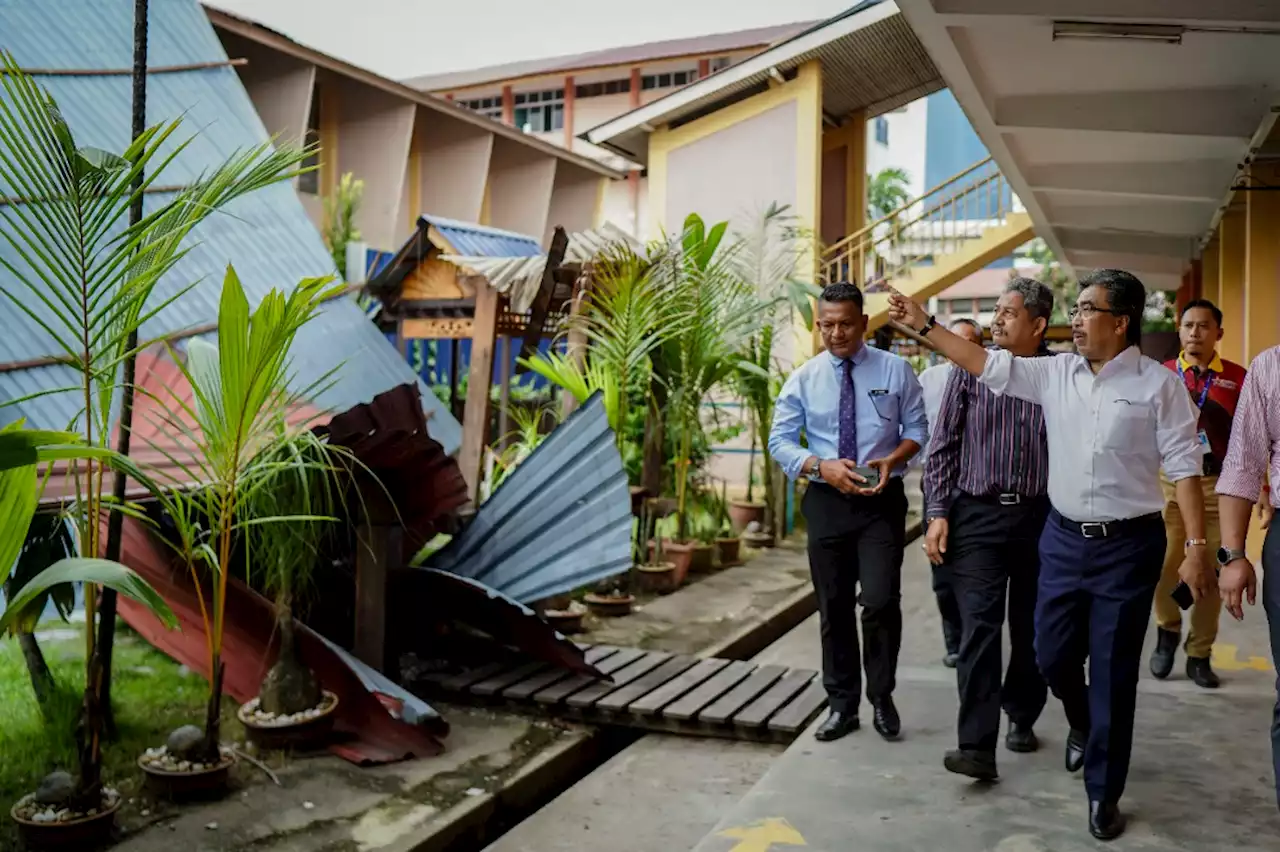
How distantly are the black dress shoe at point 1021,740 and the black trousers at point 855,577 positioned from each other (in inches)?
18.6

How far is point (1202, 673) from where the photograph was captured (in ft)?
18.2

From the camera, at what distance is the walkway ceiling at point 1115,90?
201 inches

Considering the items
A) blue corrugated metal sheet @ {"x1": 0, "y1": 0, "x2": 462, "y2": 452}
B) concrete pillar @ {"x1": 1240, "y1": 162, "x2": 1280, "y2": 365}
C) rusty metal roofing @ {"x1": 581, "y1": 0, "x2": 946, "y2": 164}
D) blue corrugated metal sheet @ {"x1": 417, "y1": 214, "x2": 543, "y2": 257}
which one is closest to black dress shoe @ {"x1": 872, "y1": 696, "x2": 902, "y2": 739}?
blue corrugated metal sheet @ {"x1": 0, "y1": 0, "x2": 462, "y2": 452}

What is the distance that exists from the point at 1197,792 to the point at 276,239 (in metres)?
5.89

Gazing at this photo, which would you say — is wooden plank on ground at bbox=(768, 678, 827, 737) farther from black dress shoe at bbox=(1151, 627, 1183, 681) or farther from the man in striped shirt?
the man in striped shirt

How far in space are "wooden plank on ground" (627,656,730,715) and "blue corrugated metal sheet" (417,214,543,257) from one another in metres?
4.65

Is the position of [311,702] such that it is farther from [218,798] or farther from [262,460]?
[262,460]

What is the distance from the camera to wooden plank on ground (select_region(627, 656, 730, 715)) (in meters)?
5.39

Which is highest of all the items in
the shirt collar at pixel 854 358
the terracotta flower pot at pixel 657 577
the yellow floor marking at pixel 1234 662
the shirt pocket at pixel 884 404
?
the shirt collar at pixel 854 358

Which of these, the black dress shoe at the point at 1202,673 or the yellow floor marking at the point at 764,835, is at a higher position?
the black dress shoe at the point at 1202,673

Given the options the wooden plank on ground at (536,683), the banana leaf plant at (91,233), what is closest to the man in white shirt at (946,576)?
the wooden plank on ground at (536,683)

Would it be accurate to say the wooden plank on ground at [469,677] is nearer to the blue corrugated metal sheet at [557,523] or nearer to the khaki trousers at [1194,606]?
the blue corrugated metal sheet at [557,523]

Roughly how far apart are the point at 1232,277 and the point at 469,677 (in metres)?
7.83

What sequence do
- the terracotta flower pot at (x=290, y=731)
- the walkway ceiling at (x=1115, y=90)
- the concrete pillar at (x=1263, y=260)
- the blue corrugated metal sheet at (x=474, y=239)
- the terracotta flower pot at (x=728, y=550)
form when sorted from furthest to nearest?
the terracotta flower pot at (x=728, y=550)
the blue corrugated metal sheet at (x=474, y=239)
the concrete pillar at (x=1263, y=260)
the walkway ceiling at (x=1115, y=90)
the terracotta flower pot at (x=290, y=731)
